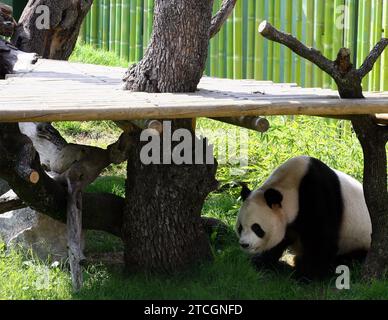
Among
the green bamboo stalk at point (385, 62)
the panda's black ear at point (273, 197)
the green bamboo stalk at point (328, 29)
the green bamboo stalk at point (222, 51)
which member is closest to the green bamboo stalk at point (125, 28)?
the green bamboo stalk at point (222, 51)

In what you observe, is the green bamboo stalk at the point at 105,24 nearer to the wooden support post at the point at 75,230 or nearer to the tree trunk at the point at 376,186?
the wooden support post at the point at 75,230

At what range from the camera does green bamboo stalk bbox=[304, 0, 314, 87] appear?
8.20 meters

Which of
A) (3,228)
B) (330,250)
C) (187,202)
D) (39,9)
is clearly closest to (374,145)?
(330,250)

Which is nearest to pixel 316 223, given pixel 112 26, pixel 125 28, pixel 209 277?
pixel 209 277

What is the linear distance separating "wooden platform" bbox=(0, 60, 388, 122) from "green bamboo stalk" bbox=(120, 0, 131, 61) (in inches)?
220

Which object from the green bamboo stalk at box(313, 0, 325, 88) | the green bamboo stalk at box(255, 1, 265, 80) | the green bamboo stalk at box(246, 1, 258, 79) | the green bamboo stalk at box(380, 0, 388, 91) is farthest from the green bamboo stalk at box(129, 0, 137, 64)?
the green bamboo stalk at box(380, 0, 388, 91)

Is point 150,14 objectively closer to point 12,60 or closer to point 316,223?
point 12,60

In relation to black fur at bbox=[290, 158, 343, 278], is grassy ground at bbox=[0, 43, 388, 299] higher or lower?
lower

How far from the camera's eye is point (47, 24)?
6.74 m

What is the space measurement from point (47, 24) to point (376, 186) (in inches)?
127

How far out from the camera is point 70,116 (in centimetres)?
364

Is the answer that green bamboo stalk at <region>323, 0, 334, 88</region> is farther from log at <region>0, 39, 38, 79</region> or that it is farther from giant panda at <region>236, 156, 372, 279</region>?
log at <region>0, 39, 38, 79</region>

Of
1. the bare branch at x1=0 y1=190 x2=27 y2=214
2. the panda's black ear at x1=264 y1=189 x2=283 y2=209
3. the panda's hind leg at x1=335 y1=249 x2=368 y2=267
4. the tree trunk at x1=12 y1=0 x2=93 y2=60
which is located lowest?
the panda's hind leg at x1=335 y1=249 x2=368 y2=267
